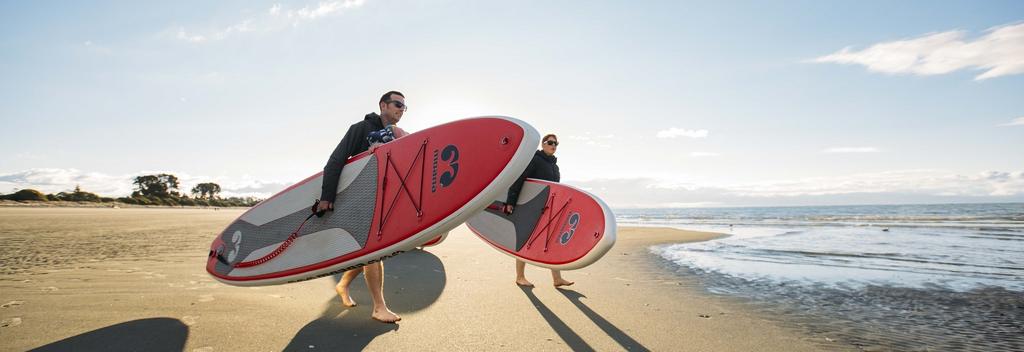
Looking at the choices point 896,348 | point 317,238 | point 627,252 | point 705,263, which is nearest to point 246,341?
point 317,238

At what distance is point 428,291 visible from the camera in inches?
181

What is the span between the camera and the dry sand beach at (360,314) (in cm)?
290

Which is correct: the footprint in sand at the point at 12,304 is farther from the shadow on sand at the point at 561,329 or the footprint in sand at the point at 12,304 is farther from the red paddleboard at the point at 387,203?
the shadow on sand at the point at 561,329

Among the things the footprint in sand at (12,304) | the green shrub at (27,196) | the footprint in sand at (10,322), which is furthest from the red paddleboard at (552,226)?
the green shrub at (27,196)

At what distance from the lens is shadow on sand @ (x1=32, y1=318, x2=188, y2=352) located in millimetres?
2645

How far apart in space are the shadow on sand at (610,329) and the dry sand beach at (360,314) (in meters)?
0.01

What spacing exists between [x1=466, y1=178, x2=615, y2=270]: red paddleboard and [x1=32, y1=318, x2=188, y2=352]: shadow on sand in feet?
8.00

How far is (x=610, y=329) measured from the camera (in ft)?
10.9

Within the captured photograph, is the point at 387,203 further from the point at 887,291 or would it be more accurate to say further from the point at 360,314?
the point at 887,291

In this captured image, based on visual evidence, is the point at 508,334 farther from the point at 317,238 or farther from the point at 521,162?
the point at 317,238

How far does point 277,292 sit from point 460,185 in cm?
239

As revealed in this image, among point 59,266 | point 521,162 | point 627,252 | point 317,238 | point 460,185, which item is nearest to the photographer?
point 521,162

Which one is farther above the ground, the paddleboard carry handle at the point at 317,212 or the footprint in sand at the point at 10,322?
the paddleboard carry handle at the point at 317,212

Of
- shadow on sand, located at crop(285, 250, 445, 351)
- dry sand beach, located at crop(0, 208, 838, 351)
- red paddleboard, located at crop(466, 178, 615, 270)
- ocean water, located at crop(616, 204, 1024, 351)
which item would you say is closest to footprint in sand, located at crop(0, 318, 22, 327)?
dry sand beach, located at crop(0, 208, 838, 351)
